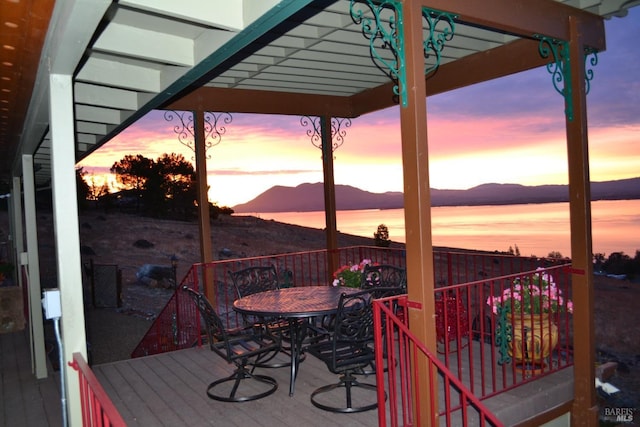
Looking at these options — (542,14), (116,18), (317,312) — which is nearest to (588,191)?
(542,14)

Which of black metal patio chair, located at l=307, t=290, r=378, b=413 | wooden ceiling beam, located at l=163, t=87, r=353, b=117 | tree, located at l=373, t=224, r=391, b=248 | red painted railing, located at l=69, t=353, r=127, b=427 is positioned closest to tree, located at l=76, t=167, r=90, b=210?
tree, located at l=373, t=224, r=391, b=248

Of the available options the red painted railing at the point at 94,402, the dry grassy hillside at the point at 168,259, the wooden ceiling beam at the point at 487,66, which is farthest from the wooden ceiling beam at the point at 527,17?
the dry grassy hillside at the point at 168,259

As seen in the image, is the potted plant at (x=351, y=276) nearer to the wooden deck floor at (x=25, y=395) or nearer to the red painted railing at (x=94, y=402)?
the wooden deck floor at (x=25, y=395)

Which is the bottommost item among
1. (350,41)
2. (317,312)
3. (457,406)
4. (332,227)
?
(457,406)

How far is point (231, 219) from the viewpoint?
17891 millimetres

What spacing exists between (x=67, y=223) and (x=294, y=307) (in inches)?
69.5

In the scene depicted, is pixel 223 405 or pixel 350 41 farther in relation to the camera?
pixel 350 41

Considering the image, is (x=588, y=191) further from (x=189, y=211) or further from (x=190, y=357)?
(x=189, y=211)

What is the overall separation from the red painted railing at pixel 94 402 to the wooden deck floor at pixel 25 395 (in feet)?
5.96

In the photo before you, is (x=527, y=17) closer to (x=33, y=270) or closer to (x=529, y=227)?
(x=33, y=270)

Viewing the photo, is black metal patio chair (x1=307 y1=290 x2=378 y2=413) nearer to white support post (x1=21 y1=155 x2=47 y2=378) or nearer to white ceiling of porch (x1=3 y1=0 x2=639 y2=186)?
white ceiling of porch (x1=3 y1=0 x2=639 y2=186)

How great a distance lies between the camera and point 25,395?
412 centimetres

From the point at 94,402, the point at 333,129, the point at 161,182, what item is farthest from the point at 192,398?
the point at 161,182

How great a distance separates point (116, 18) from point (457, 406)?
3.30 meters
